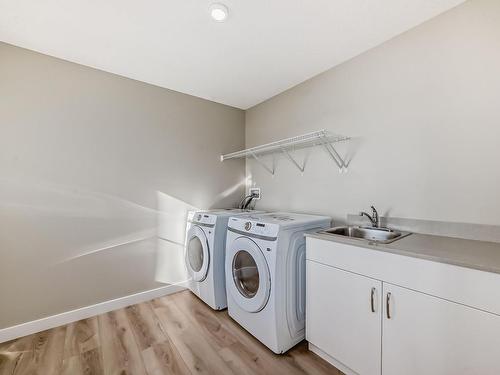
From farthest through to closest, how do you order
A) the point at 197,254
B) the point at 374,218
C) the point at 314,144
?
the point at 197,254
the point at 314,144
the point at 374,218

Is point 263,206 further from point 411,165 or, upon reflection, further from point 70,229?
point 70,229

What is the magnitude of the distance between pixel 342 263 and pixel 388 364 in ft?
1.71

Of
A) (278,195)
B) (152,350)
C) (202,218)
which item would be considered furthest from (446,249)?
(152,350)

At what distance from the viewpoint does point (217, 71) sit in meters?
2.14

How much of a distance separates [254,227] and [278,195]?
3.27ft

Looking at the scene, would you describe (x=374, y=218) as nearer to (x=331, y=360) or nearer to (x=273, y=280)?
(x=273, y=280)

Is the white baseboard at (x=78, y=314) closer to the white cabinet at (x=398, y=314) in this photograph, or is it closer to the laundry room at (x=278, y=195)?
the laundry room at (x=278, y=195)

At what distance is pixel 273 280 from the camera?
1500mm

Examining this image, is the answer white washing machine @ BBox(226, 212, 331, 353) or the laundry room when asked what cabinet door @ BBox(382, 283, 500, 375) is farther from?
white washing machine @ BBox(226, 212, 331, 353)

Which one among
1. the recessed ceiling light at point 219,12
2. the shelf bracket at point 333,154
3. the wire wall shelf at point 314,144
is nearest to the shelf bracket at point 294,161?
the wire wall shelf at point 314,144

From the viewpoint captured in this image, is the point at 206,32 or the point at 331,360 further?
the point at 206,32

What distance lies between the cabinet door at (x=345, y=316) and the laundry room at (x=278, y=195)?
0.01 m

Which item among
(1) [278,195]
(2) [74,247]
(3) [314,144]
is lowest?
(2) [74,247]

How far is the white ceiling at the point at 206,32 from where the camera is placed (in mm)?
1388
